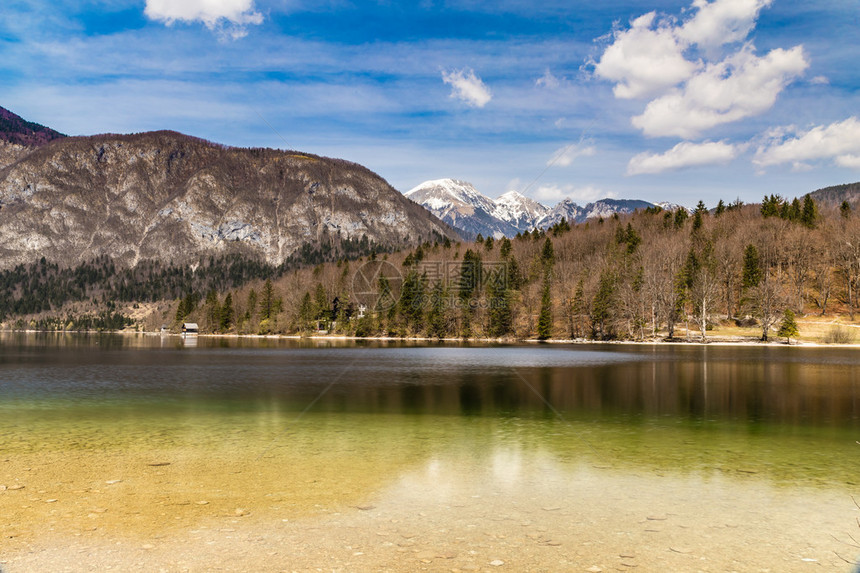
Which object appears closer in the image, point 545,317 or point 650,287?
point 650,287

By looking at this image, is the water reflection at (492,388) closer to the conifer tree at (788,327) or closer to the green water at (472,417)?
the green water at (472,417)

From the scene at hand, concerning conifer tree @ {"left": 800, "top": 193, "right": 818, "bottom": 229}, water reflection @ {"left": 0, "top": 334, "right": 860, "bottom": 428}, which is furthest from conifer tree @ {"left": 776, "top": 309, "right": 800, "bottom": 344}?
conifer tree @ {"left": 800, "top": 193, "right": 818, "bottom": 229}

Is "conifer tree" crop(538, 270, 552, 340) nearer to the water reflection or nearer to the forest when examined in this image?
the forest

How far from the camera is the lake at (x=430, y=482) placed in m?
10.4

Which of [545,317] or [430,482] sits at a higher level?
[545,317]

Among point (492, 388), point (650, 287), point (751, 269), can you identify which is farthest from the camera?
point (751, 269)

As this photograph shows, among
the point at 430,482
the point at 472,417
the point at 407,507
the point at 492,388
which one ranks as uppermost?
the point at 407,507

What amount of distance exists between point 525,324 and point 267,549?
4857 inches

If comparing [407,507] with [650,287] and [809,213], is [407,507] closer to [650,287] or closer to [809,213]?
[650,287]
